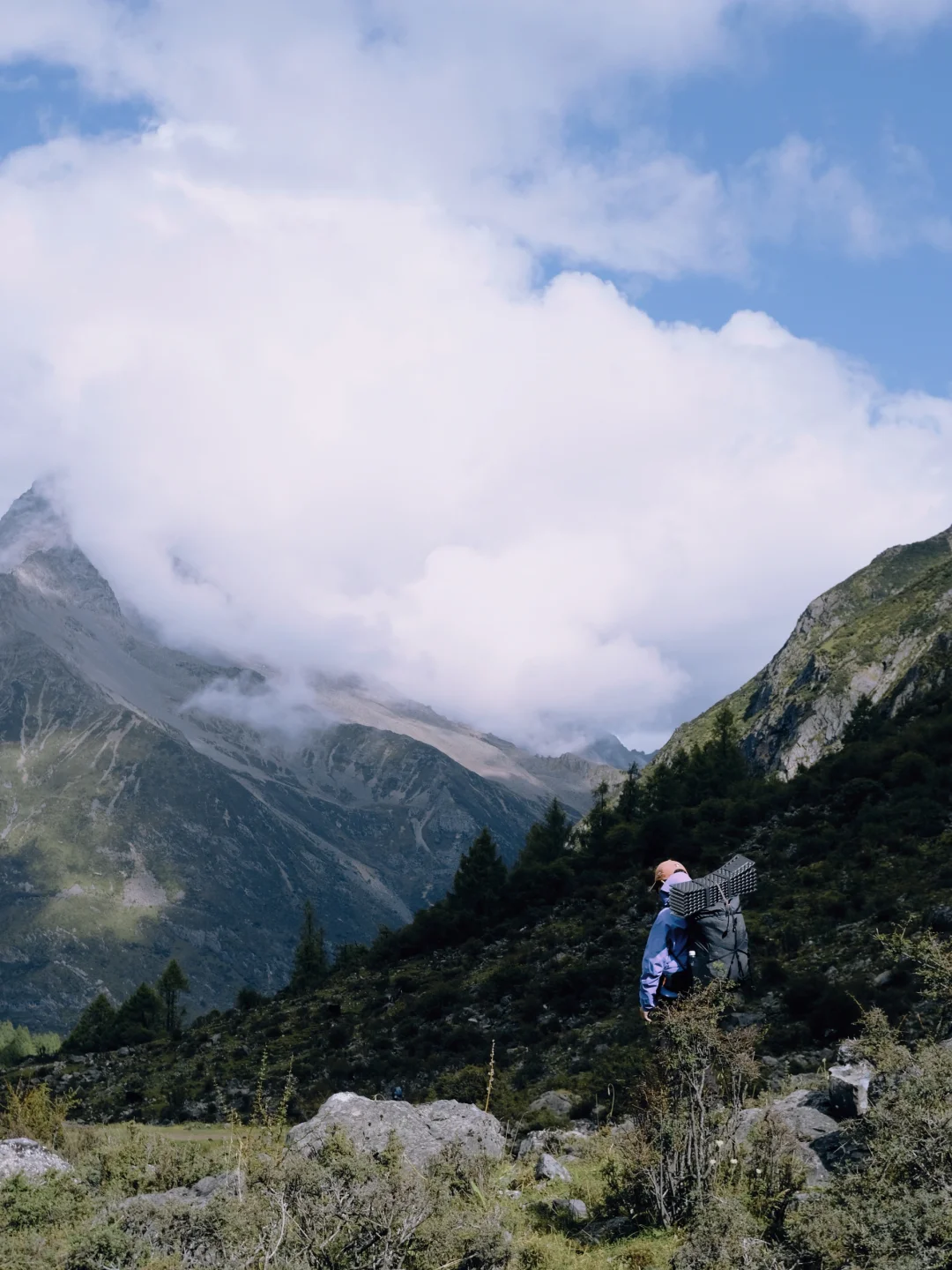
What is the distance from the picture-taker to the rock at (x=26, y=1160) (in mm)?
12984

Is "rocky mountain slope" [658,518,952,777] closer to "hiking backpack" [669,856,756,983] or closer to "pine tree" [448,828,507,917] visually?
"pine tree" [448,828,507,917]

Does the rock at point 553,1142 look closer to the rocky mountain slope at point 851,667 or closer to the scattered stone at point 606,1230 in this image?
the scattered stone at point 606,1230

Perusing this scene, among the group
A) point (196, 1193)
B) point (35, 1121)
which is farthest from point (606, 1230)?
point (35, 1121)

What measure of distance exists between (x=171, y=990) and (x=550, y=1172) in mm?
80142

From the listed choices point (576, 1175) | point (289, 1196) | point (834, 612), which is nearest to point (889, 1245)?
point (289, 1196)

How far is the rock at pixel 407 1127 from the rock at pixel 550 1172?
2.56ft

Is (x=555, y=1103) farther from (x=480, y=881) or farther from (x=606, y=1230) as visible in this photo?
(x=480, y=881)

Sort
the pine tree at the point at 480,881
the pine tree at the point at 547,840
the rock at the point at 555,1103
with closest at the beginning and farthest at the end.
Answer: the rock at the point at 555,1103 → the pine tree at the point at 480,881 → the pine tree at the point at 547,840

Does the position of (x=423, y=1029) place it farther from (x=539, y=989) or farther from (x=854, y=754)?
(x=854, y=754)

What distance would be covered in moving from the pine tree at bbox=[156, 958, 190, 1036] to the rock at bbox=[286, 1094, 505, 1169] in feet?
228

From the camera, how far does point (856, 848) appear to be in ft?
122

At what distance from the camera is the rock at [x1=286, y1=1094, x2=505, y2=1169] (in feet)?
41.9

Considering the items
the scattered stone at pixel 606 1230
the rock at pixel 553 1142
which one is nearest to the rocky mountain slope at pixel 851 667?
the rock at pixel 553 1142

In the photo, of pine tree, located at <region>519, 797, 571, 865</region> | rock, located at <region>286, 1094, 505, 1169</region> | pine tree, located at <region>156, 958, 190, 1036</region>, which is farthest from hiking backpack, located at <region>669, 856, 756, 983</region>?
pine tree, located at <region>156, 958, 190, 1036</region>
